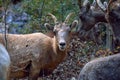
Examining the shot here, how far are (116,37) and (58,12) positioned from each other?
11.0 feet

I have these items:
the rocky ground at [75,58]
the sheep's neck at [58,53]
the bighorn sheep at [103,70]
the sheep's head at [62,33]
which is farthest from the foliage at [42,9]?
the bighorn sheep at [103,70]

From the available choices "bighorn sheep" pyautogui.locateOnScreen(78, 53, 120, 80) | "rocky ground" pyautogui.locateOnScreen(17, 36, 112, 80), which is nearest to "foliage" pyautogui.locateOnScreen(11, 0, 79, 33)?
"rocky ground" pyautogui.locateOnScreen(17, 36, 112, 80)

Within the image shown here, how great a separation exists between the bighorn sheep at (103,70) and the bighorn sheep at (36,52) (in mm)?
2642

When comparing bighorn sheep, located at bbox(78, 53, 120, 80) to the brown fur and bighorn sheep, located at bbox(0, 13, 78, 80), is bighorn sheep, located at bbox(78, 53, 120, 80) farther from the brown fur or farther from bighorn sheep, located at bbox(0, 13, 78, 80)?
the brown fur

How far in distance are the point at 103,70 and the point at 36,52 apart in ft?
10.5

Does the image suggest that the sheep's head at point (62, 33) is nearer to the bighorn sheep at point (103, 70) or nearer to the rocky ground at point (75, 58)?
the rocky ground at point (75, 58)

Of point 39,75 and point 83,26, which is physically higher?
point 83,26

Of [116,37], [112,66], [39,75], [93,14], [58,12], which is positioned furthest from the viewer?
[58,12]

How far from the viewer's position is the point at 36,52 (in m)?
11.1

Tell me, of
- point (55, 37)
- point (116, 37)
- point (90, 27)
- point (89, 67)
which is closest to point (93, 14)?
point (90, 27)

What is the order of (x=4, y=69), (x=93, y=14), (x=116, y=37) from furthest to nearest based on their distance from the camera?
(x=93, y=14), (x=116, y=37), (x=4, y=69)

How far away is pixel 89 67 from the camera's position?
27.8ft

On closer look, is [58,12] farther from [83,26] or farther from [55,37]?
[55,37]

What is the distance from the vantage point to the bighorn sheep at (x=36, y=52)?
36.4 feet
